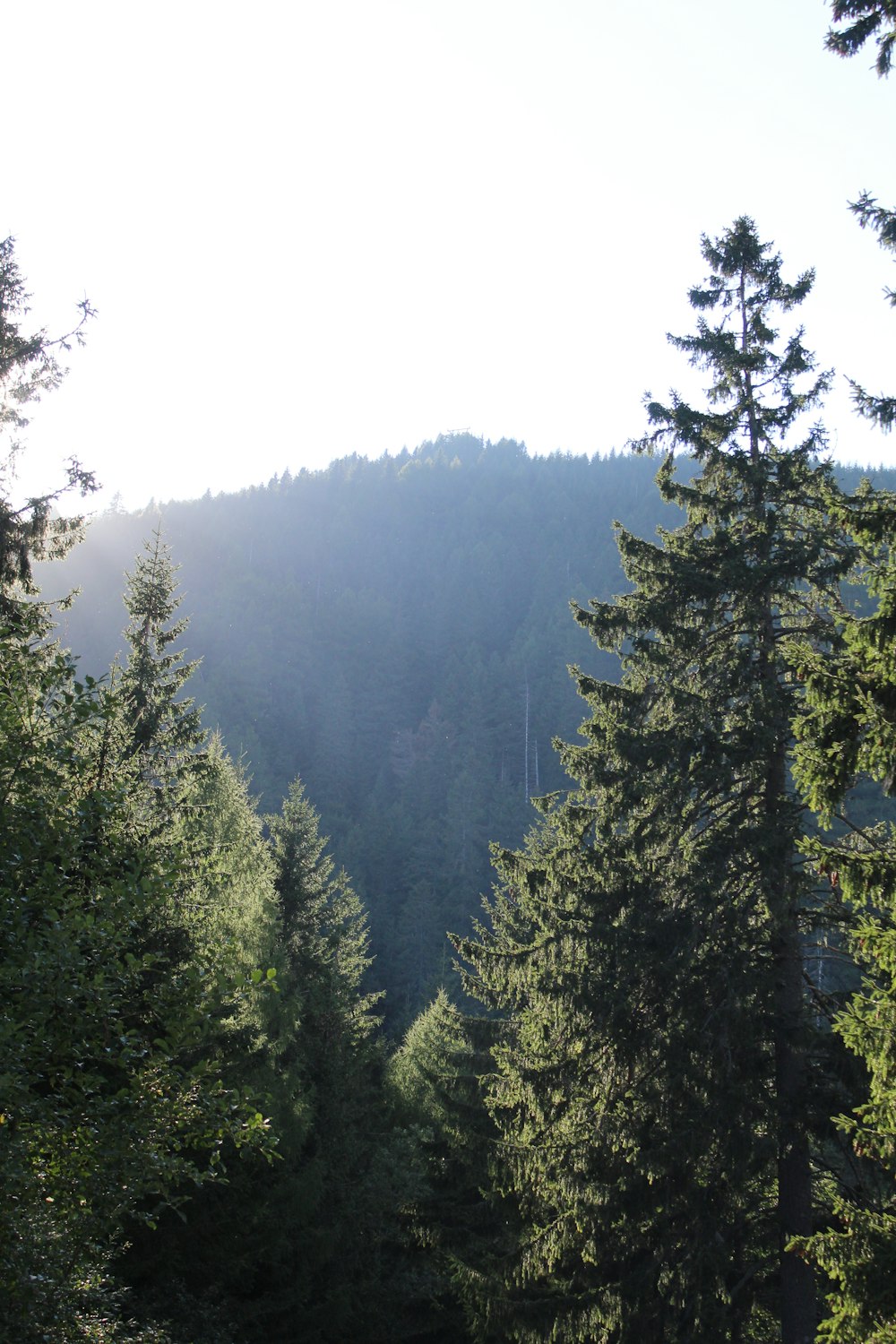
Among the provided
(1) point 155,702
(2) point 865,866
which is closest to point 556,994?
(2) point 865,866

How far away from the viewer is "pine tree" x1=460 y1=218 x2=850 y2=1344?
8.91 metres

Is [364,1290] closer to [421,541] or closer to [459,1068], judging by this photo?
[459,1068]

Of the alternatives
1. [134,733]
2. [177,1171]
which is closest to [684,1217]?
[177,1171]

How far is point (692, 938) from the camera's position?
9.26 metres

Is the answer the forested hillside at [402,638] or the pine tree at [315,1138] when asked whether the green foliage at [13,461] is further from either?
the forested hillside at [402,638]

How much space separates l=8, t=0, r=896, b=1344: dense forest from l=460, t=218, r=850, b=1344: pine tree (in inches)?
1.8

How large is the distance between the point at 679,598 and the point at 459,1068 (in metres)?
11.6

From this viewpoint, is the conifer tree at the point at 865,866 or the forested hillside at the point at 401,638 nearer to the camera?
the conifer tree at the point at 865,866

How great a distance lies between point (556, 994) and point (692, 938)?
1.90 metres

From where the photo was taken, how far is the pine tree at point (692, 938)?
8.91 meters

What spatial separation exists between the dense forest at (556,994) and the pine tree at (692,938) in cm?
5

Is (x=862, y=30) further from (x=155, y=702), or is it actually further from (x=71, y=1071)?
(x=155, y=702)

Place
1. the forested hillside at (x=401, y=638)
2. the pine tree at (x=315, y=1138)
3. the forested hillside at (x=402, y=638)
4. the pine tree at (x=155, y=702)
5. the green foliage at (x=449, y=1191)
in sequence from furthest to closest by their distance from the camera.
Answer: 1. the forested hillside at (x=401, y=638)
2. the forested hillside at (x=402, y=638)
3. the green foliage at (x=449, y=1191)
4. the pine tree at (x=155, y=702)
5. the pine tree at (x=315, y=1138)

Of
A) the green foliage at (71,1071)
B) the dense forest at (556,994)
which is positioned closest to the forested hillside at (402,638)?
the dense forest at (556,994)
